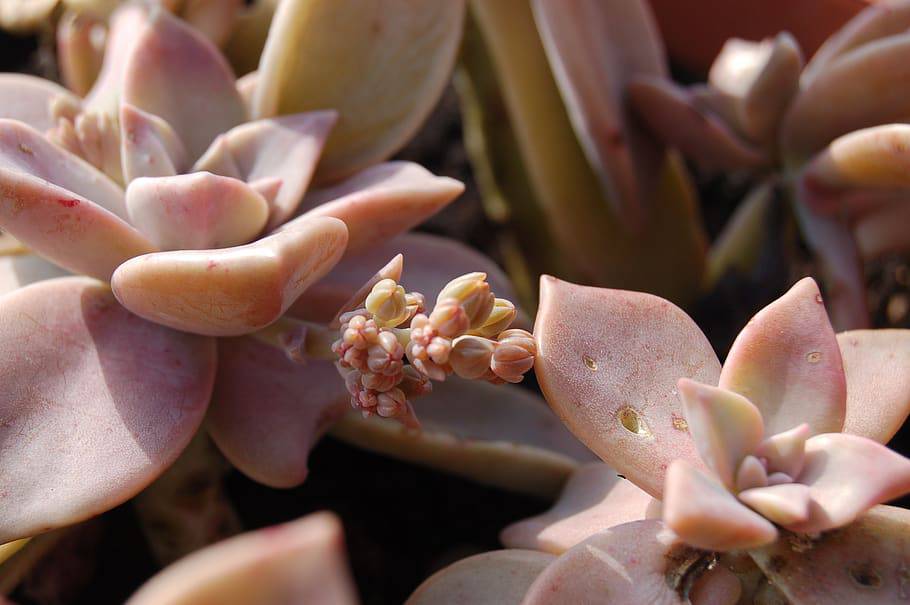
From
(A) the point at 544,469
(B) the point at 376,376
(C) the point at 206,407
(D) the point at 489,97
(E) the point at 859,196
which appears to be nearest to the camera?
(B) the point at 376,376

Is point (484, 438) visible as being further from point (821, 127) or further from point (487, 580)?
point (821, 127)

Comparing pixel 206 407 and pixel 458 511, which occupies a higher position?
pixel 206 407

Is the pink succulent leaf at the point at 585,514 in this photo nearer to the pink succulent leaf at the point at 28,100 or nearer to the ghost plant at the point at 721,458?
the ghost plant at the point at 721,458

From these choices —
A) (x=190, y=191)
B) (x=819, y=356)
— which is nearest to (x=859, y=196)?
(x=819, y=356)

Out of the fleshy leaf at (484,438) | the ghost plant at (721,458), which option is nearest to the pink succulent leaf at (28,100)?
the fleshy leaf at (484,438)

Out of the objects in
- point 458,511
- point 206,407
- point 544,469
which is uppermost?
point 206,407

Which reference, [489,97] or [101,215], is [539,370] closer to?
[101,215]
